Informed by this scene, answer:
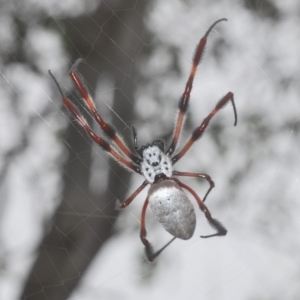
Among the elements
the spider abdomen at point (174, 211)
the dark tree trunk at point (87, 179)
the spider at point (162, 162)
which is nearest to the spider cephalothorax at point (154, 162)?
the spider at point (162, 162)

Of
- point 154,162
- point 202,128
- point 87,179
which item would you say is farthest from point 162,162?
point 87,179

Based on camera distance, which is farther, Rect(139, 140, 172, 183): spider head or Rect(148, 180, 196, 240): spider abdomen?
Rect(139, 140, 172, 183): spider head

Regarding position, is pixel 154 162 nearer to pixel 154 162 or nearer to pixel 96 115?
pixel 154 162

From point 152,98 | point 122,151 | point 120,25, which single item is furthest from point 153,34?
point 122,151

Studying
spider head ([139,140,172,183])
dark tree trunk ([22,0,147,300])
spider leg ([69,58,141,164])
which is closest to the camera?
spider leg ([69,58,141,164])

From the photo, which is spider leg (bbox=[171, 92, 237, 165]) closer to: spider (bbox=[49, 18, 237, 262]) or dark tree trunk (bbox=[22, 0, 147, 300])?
spider (bbox=[49, 18, 237, 262])

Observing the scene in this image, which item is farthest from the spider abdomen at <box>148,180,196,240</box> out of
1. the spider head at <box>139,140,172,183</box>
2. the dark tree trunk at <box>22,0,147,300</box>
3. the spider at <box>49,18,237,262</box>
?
the dark tree trunk at <box>22,0,147,300</box>

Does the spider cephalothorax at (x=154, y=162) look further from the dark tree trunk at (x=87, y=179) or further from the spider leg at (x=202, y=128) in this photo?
the dark tree trunk at (x=87, y=179)

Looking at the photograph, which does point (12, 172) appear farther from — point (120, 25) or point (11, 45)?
point (120, 25)
